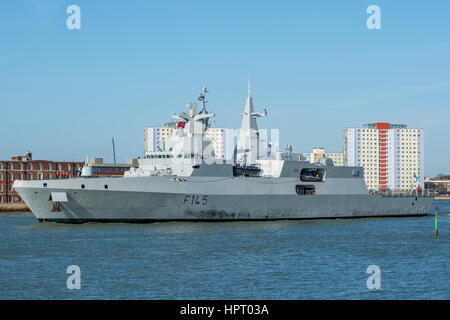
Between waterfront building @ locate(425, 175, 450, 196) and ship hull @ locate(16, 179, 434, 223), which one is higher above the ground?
ship hull @ locate(16, 179, 434, 223)

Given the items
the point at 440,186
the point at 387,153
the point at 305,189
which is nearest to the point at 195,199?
the point at 305,189

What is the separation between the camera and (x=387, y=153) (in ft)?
357

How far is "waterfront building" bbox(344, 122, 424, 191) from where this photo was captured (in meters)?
108

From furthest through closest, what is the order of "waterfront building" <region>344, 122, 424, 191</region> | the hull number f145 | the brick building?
"waterfront building" <region>344, 122, 424, 191</region>, the brick building, the hull number f145

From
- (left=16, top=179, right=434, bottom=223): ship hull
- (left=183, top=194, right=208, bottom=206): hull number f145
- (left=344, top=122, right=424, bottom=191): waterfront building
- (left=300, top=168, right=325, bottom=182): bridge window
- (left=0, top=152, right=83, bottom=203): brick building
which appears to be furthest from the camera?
(left=344, top=122, right=424, bottom=191): waterfront building

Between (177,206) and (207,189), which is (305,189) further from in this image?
(177,206)

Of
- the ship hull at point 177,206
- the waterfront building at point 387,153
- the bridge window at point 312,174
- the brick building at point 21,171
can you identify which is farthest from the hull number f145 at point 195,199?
the waterfront building at point 387,153

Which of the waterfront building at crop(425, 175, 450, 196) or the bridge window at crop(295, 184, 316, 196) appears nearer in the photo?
the bridge window at crop(295, 184, 316, 196)

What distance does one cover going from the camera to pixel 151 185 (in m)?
30.2

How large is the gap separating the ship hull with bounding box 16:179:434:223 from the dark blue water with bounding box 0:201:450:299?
0.93m

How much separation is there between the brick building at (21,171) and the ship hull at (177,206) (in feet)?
97.4

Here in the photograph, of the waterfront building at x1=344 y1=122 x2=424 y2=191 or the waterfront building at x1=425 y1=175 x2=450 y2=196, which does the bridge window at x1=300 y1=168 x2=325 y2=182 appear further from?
the waterfront building at x1=425 y1=175 x2=450 y2=196

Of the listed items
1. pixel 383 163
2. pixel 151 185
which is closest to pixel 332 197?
pixel 151 185

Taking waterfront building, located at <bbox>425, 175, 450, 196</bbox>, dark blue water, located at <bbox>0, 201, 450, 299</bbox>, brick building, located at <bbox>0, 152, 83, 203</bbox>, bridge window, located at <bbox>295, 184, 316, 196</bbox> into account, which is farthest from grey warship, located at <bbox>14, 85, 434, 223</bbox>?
waterfront building, located at <bbox>425, 175, 450, 196</bbox>
